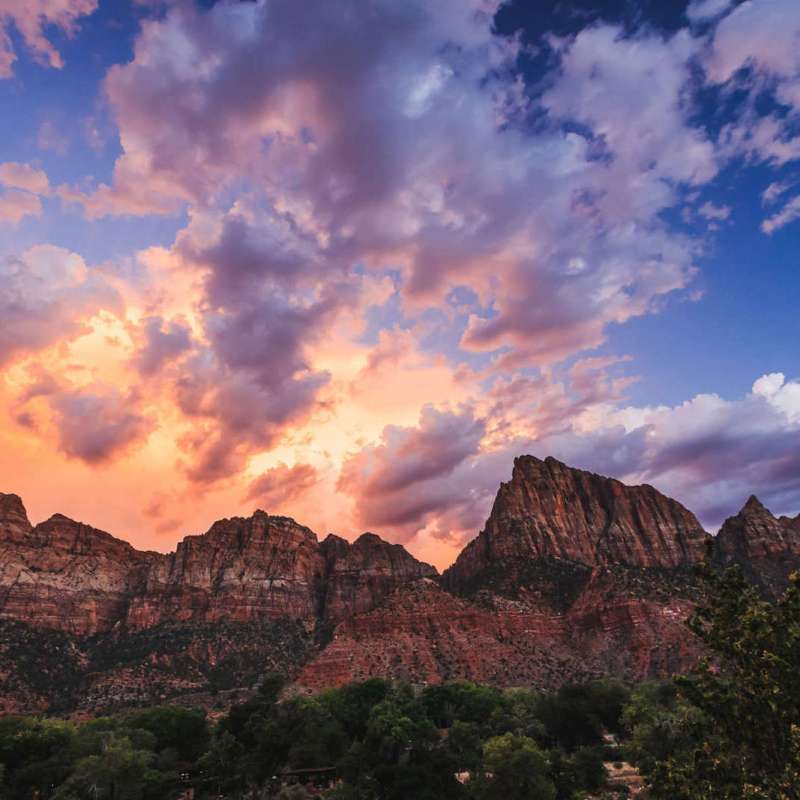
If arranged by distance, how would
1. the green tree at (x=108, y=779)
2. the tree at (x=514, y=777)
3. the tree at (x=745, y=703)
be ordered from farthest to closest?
the green tree at (x=108, y=779) → the tree at (x=514, y=777) → the tree at (x=745, y=703)

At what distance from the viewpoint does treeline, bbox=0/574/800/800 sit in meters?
14.9

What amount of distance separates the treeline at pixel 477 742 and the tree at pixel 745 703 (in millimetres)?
39

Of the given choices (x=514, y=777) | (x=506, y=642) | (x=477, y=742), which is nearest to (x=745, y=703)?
(x=514, y=777)

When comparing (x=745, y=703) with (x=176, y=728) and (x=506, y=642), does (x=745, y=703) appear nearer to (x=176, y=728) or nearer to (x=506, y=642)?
(x=176, y=728)

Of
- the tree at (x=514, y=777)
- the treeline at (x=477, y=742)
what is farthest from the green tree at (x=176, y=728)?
the tree at (x=514, y=777)

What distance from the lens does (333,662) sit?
470 feet

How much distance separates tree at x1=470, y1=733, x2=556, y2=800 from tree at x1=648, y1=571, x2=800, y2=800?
37256mm

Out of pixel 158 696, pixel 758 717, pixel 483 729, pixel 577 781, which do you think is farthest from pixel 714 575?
pixel 158 696

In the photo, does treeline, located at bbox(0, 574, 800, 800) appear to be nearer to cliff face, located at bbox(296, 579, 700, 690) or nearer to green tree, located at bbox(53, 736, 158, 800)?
green tree, located at bbox(53, 736, 158, 800)

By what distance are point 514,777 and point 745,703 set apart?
1569 inches

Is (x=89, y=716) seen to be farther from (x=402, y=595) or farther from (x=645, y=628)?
(x=645, y=628)

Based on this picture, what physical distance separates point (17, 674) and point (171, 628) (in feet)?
179

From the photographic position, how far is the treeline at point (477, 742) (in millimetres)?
14906

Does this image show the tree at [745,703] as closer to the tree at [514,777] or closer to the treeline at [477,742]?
the treeline at [477,742]
